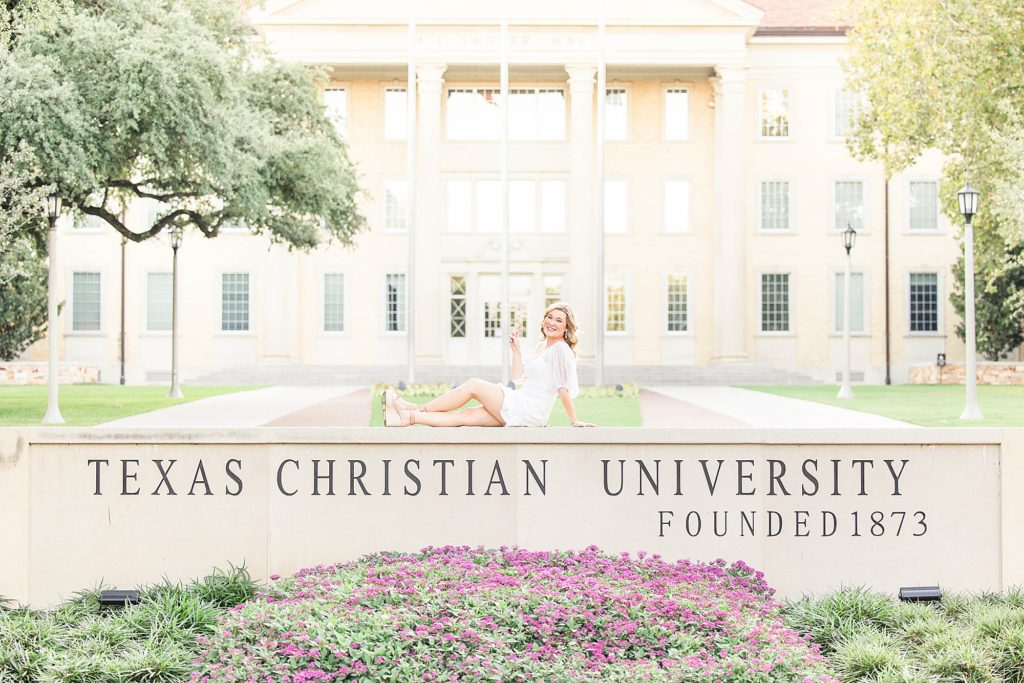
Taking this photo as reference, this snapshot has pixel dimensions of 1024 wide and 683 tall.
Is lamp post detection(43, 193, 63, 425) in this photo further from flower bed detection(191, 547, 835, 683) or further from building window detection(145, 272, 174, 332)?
building window detection(145, 272, 174, 332)

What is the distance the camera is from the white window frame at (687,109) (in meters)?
48.5

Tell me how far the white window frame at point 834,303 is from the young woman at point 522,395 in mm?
41371

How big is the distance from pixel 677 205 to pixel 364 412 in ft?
85.3

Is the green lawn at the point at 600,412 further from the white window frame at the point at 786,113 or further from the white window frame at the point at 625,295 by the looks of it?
the white window frame at the point at 786,113

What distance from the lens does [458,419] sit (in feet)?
28.6

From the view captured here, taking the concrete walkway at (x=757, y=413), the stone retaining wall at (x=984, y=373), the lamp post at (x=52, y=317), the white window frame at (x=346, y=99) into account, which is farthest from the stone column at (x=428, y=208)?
the lamp post at (x=52, y=317)

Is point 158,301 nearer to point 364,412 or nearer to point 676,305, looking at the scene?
point 676,305

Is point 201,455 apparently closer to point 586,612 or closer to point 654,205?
point 586,612

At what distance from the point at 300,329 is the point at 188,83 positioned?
26.1 meters

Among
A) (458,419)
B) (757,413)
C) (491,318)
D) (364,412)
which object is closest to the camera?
(458,419)

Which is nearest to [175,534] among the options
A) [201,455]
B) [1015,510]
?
[201,455]

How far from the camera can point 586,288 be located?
46562mm

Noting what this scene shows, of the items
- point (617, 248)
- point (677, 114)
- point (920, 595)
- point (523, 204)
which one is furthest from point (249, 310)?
point (920, 595)

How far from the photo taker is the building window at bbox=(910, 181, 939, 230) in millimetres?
48531
